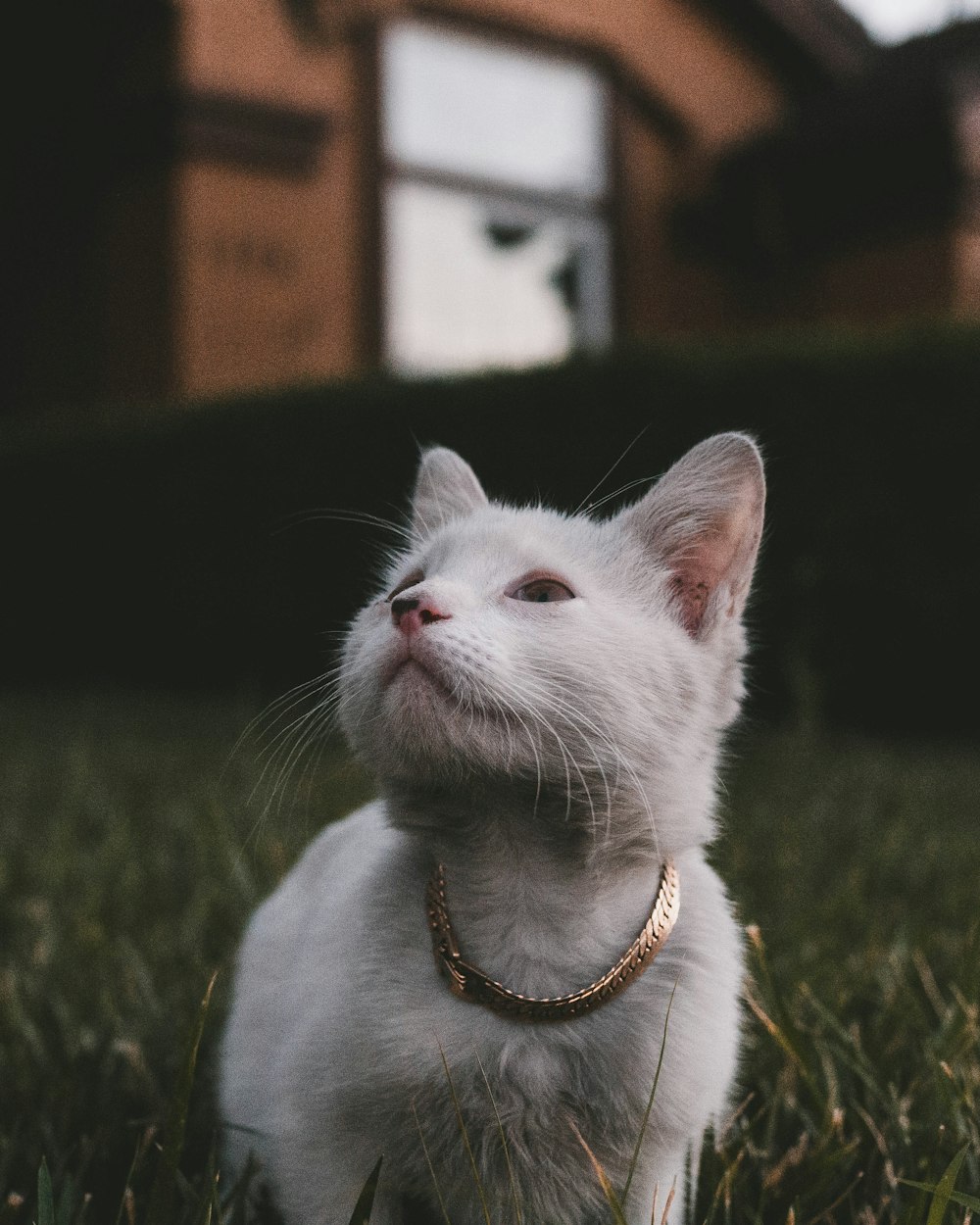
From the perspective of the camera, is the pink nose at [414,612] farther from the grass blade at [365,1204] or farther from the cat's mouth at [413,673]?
the grass blade at [365,1204]

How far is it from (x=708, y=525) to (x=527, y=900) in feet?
1.75

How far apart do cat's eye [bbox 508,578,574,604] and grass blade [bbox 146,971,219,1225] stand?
617 millimetres

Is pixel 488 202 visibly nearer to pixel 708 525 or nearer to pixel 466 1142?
pixel 708 525

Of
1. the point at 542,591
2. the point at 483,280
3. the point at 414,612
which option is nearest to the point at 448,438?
the point at 483,280

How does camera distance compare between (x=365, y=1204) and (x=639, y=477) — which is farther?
(x=639, y=477)

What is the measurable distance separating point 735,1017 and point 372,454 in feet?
16.8

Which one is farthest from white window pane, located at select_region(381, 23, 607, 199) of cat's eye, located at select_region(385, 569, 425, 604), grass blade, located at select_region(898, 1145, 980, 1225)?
grass blade, located at select_region(898, 1145, 980, 1225)

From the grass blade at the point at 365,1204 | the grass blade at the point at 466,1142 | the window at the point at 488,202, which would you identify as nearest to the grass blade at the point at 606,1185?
the grass blade at the point at 466,1142

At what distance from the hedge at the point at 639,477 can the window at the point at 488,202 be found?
7.88 ft

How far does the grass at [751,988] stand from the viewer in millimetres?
1600

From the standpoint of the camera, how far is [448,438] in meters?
6.15

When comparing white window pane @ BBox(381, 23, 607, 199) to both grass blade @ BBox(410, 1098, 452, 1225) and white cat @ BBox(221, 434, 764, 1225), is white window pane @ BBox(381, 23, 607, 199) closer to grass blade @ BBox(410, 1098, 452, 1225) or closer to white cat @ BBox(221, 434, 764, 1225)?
white cat @ BBox(221, 434, 764, 1225)

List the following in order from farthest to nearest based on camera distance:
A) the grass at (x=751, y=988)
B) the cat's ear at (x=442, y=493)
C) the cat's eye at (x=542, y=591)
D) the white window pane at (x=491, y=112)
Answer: the white window pane at (x=491, y=112), the cat's ear at (x=442, y=493), the grass at (x=751, y=988), the cat's eye at (x=542, y=591)

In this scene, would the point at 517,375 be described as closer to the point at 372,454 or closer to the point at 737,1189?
the point at 372,454
